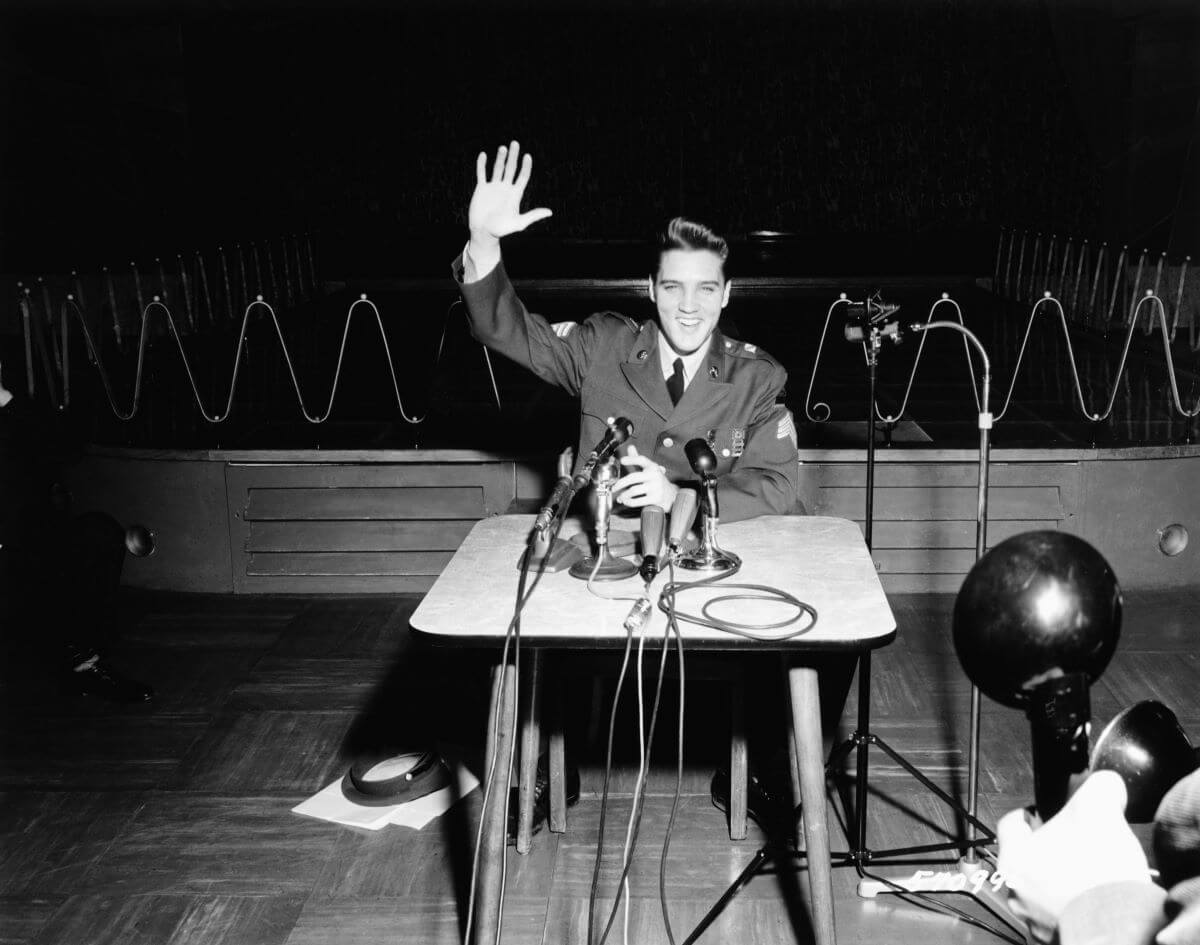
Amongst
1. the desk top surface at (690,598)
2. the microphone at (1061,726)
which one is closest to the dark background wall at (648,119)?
the desk top surface at (690,598)

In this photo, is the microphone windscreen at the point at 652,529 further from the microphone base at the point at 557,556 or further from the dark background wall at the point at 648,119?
the dark background wall at the point at 648,119

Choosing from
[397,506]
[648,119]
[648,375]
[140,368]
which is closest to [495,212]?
[648,375]

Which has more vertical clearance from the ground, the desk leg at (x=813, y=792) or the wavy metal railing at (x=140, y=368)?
the wavy metal railing at (x=140, y=368)

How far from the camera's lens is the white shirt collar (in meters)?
2.71

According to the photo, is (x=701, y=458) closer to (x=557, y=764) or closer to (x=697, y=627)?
(x=697, y=627)

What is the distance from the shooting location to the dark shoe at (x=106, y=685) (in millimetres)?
3312

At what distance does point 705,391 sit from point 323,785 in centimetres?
138

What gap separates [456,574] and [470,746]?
1.05m

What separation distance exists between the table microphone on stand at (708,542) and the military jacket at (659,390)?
36 centimetres

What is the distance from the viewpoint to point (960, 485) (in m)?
4.12

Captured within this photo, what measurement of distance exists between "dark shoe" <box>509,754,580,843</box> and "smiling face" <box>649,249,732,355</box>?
1.07m

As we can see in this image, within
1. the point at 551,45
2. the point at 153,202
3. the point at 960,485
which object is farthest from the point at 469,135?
the point at 960,485

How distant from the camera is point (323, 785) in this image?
2846 mm

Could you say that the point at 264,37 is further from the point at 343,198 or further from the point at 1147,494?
the point at 1147,494
